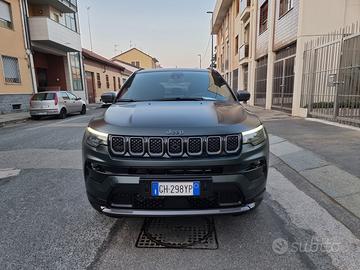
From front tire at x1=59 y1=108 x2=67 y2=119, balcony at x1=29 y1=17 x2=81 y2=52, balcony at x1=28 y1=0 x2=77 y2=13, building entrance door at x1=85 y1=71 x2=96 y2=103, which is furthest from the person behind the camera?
building entrance door at x1=85 y1=71 x2=96 y2=103

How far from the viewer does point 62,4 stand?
70.8 ft

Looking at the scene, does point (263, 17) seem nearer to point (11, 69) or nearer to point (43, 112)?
point (43, 112)

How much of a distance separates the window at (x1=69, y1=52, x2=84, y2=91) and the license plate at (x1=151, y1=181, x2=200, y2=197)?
24.6 meters

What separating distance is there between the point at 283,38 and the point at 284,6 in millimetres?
1577

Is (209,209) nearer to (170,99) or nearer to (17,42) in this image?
(170,99)

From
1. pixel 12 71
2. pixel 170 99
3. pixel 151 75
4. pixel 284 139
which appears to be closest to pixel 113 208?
pixel 170 99

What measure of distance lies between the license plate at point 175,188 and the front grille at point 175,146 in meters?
0.26

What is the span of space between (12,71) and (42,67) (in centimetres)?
661

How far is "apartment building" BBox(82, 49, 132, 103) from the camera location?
3006cm

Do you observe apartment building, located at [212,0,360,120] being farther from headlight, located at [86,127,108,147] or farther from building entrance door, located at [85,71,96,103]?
building entrance door, located at [85,71,96,103]

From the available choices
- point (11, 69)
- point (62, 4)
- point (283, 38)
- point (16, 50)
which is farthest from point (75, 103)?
point (283, 38)

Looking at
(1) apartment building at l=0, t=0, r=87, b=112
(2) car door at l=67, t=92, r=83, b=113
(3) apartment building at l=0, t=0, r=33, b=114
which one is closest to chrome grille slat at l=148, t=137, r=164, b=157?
(2) car door at l=67, t=92, r=83, b=113

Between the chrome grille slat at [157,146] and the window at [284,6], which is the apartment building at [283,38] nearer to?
the window at [284,6]

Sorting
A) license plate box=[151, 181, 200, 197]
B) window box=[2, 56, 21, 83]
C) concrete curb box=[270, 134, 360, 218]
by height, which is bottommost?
concrete curb box=[270, 134, 360, 218]
